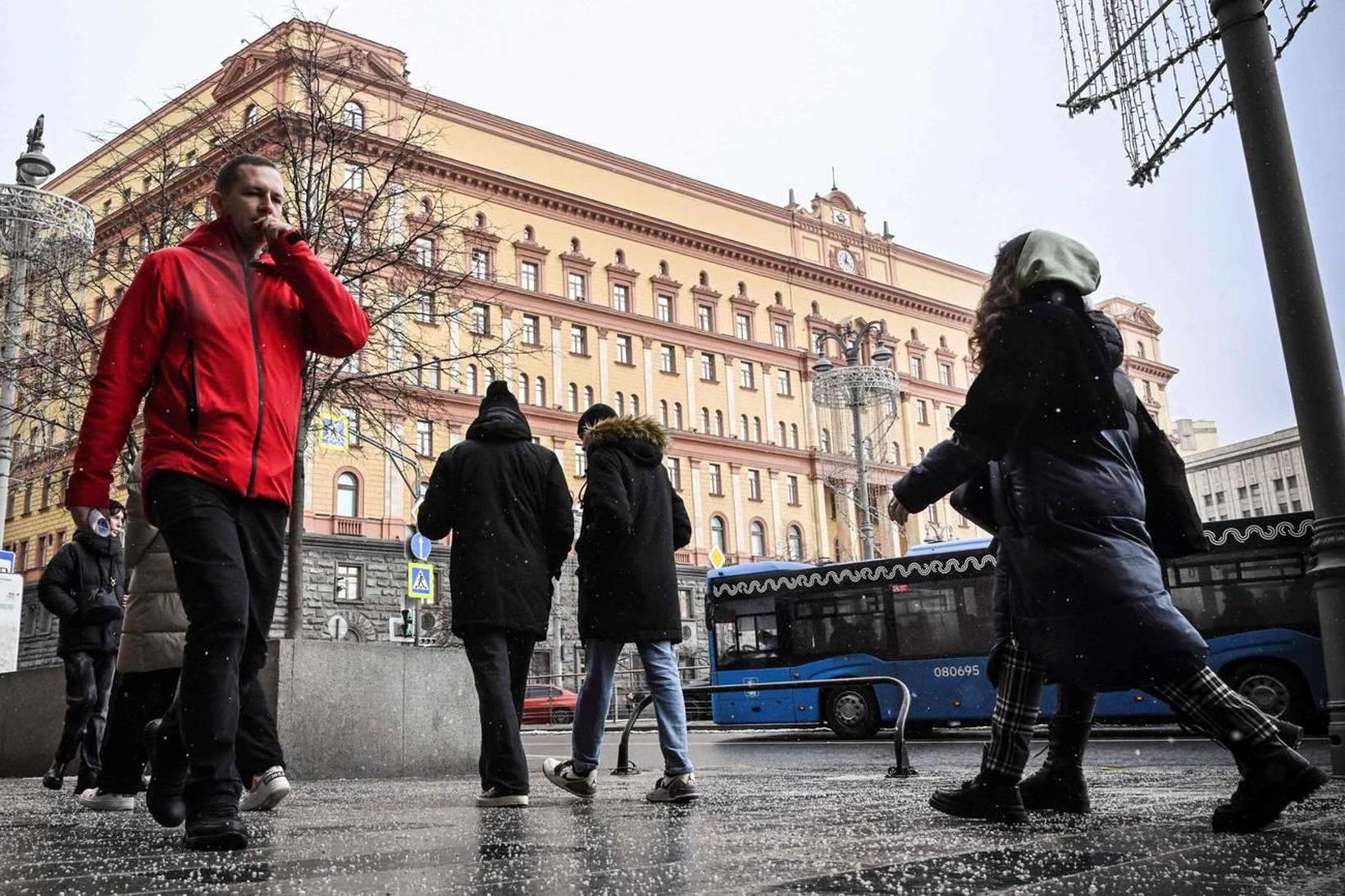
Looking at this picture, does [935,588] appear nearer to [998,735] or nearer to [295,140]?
[295,140]

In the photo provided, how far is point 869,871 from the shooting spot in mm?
2506

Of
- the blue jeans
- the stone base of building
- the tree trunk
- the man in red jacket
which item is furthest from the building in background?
the man in red jacket

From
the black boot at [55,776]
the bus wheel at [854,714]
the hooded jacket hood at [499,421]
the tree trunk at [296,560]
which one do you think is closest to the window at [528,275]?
the bus wheel at [854,714]

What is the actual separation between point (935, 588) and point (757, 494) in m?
36.6

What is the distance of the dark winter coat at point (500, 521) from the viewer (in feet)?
17.2

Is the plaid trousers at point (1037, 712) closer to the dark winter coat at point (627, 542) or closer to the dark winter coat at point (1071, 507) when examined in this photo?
the dark winter coat at point (1071, 507)

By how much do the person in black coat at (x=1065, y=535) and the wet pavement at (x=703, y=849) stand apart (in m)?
0.19

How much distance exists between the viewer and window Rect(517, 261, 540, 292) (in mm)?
48906

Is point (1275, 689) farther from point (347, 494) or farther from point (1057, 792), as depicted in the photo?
point (347, 494)

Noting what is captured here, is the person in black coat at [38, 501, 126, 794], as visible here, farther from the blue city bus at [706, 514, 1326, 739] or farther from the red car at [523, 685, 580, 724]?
the red car at [523, 685, 580, 724]

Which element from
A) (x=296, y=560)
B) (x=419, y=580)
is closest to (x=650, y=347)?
(x=419, y=580)

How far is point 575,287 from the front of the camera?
2009 inches

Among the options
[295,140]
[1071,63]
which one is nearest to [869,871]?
[1071,63]

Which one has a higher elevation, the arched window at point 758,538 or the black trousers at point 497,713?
the arched window at point 758,538
